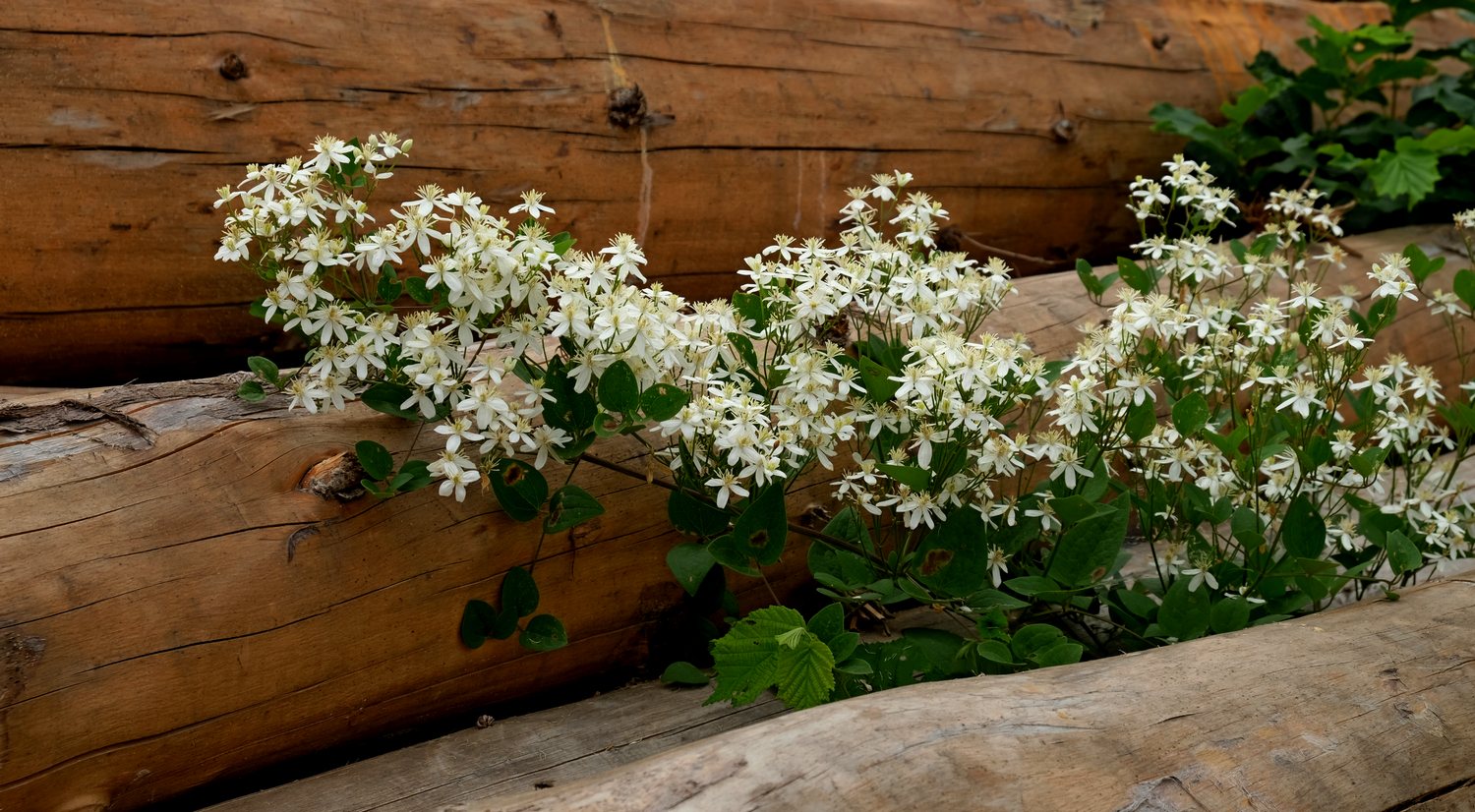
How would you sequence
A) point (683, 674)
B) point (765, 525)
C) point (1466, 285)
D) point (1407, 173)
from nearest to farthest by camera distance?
point (765, 525) → point (683, 674) → point (1466, 285) → point (1407, 173)

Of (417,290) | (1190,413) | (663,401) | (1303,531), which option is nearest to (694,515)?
(663,401)

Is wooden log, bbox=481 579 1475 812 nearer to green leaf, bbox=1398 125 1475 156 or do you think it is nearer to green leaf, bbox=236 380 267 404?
green leaf, bbox=236 380 267 404

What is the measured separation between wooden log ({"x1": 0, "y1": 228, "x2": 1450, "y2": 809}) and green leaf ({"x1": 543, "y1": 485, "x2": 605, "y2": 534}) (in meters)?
0.10

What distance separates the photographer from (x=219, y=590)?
56.5 inches

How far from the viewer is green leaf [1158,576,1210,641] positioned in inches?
65.2

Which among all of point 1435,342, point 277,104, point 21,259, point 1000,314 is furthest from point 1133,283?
point 21,259

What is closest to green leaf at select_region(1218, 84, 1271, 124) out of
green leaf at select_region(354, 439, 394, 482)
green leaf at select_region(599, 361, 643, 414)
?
green leaf at select_region(599, 361, 643, 414)

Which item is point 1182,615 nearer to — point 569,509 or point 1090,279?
point 1090,279

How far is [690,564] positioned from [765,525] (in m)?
0.13

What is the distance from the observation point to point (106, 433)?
146 cm

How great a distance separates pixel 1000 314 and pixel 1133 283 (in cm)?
24

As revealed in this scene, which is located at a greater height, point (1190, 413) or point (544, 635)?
point (1190, 413)

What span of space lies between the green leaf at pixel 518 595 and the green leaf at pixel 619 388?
12.1 inches

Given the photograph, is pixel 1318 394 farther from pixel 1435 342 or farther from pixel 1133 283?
pixel 1435 342
